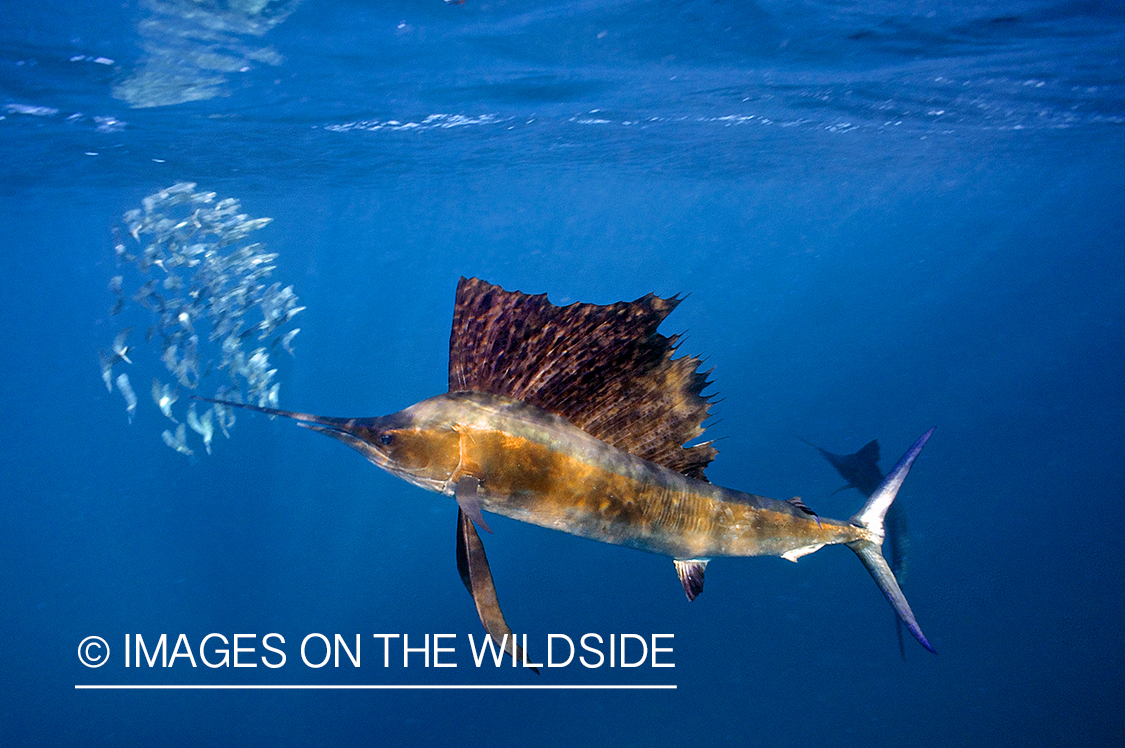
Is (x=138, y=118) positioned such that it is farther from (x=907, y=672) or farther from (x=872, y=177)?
(x=872, y=177)

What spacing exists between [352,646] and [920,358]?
25120 mm

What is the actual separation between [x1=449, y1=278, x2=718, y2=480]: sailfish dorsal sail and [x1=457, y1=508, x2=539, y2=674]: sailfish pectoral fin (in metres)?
0.34

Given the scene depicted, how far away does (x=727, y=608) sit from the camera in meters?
11.7

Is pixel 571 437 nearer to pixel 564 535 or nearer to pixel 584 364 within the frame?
pixel 584 364

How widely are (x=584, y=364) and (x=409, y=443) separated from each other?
0.43 meters

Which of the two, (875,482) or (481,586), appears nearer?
(481,586)

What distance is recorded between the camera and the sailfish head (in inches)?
51.6

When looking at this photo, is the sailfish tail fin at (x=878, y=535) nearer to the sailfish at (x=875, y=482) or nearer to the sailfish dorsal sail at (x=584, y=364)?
the sailfish dorsal sail at (x=584, y=364)

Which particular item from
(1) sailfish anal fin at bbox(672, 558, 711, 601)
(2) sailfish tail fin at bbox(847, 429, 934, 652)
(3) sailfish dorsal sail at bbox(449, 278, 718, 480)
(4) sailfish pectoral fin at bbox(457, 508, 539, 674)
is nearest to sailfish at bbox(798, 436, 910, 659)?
(2) sailfish tail fin at bbox(847, 429, 934, 652)

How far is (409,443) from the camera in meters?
1.32

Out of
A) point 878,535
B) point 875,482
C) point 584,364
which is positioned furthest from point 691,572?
point 875,482

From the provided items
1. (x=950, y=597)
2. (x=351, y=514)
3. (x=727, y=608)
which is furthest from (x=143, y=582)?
(x=950, y=597)

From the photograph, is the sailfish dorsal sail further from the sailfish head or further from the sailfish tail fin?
the sailfish tail fin

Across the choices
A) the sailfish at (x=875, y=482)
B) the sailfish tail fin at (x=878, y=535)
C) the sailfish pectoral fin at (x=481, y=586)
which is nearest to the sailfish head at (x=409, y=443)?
the sailfish pectoral fin at (x=481, y=586)
